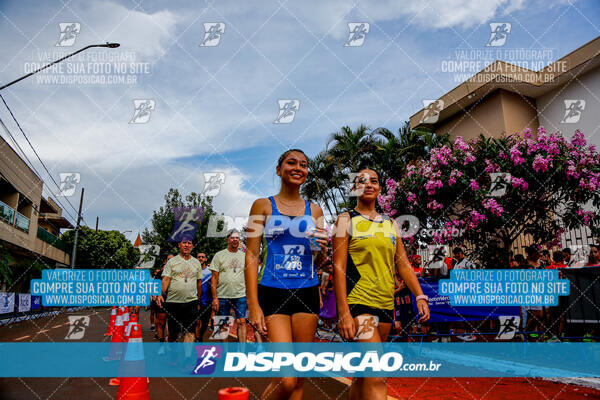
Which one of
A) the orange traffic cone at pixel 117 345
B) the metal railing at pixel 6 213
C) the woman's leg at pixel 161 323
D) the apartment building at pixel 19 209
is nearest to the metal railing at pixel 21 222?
the apartment building at pixel 19 209

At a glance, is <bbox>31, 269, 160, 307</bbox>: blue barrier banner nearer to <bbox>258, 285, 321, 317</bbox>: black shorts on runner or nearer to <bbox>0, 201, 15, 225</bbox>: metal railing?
<bbox>0, 201, 15, 225</bbox>: metal railing

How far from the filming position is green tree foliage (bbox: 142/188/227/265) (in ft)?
84.0

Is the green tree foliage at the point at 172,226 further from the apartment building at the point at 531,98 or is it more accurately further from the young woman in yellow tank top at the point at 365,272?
the young woman in yellow tank top at the point at 365,272

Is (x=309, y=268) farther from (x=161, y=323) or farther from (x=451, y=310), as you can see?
(x=161, y=323)

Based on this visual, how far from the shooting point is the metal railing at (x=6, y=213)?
2345 cm

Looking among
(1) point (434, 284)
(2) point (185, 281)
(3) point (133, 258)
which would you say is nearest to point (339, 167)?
(1) point (434, 284)

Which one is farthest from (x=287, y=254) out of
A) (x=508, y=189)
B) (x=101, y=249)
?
(x=101, y=249)

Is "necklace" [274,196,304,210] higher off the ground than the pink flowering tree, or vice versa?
the pink flowering tree

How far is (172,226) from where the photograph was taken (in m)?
25.2

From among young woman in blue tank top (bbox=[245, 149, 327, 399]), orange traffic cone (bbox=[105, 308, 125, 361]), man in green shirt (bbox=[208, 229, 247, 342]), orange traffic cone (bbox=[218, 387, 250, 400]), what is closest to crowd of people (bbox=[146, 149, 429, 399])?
young woman in blue tank top (bbox=[245, 149, 327, 399])

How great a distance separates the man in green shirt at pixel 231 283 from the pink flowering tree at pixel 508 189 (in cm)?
591

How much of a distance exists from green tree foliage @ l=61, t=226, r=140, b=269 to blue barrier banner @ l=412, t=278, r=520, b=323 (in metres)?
46.1

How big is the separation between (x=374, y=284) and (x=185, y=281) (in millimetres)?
4302

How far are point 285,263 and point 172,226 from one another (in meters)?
23.5
